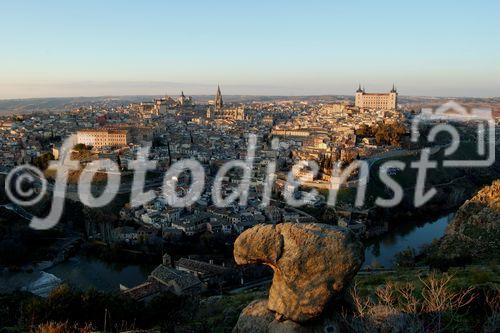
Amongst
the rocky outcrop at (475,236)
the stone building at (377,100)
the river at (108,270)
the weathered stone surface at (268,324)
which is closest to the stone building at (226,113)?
the stone building at (377,100)

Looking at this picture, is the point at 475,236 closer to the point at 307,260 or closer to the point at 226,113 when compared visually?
the point at 307,260

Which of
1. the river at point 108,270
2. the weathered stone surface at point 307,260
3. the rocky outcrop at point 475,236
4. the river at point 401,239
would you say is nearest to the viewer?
the weathered stone surface at point 307,260

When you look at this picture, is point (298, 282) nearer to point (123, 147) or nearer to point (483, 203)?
point (483, 203)

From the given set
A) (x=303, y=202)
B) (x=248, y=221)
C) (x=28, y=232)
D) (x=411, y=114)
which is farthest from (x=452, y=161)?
(x=28, y=232)

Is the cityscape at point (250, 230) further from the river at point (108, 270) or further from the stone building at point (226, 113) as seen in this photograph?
the stone building at point (226, 113)

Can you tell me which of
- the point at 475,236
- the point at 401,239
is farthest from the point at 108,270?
Result: the point at 401,239

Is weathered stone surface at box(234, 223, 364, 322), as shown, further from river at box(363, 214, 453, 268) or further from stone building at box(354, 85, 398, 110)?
stone building at box(354, 85, 398, 110)

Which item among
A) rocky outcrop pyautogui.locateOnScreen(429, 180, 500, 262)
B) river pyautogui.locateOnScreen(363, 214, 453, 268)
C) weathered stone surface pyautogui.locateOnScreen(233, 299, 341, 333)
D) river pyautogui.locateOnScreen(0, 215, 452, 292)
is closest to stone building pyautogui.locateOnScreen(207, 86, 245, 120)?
river pyautogui.locateOnScreen(363, 214, 453, 268)
